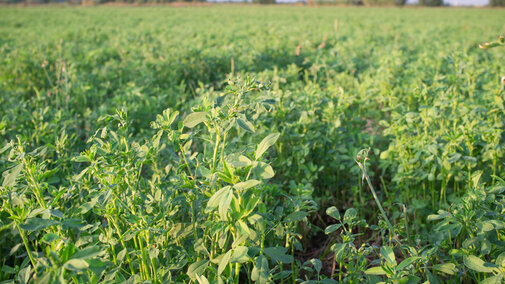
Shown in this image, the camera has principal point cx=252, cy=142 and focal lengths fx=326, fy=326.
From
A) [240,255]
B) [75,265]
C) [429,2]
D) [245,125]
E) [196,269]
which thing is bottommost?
[196,269]

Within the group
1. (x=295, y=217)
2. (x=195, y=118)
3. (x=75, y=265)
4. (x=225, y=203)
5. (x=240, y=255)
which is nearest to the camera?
(x=75, y=265)

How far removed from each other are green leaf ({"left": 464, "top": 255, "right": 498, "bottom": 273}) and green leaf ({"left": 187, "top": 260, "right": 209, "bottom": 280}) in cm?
99

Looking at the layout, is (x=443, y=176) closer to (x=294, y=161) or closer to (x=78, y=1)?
(x=294, y=161)

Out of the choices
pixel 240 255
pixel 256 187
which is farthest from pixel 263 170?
pixel 240 255

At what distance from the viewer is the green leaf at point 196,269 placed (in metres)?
1.24

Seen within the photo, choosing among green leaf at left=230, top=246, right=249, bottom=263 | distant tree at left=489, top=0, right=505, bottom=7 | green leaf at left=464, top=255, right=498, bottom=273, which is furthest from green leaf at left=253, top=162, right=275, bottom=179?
distant tree at left=489, top=0, right=505, bottom=7

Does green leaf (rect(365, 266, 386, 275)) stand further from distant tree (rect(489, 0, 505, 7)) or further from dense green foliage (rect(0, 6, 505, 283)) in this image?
distant tree (rect(489, 0, 505, 7))

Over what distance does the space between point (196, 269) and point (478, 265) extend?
3.48ft

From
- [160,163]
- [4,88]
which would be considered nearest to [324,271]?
[160,163]

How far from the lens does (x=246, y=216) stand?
115 cm

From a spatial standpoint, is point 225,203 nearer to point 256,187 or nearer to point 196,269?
point 256,187

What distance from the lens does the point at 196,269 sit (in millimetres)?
1252

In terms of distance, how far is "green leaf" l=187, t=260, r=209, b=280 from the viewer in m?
1.24

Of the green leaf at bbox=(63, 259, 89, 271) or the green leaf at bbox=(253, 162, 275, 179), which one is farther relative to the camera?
the green leaf at bbox=(253, 162, 275, 179)
